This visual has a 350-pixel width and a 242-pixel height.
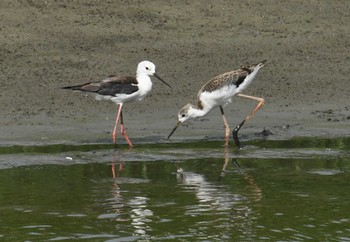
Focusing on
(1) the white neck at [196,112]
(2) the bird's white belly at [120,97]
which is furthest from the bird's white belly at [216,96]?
(2) the bird's white belly at [120,97]

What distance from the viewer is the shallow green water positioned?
9.43 metres

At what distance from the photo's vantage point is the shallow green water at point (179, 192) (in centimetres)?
943

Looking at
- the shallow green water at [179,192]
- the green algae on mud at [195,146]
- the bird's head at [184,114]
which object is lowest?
the shallow green water at [179,192]

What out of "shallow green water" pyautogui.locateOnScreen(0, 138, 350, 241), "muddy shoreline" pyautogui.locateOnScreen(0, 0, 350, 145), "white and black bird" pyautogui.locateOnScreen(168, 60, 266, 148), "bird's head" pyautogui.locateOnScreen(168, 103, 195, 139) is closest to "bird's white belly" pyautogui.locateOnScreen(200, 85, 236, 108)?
"white and black bird" pyautogui.locateOnScreen(168, 60, 266, 148)

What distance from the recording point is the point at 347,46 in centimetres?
1978

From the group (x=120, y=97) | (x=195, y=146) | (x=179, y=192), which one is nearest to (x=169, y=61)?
(x=120, y=97)

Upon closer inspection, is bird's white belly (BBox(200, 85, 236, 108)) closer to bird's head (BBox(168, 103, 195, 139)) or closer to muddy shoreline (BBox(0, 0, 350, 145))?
bird's head (BBox(168, 103, 195, 139))

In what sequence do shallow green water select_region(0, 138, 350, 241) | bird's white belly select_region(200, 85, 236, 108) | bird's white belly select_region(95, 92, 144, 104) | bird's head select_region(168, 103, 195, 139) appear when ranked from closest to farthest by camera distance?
1. shallow green water select_region(0, 138, 350, 241)
2. bird's head select_region(168, 103, 195, 139)
3. bird's white belly select_region(200, 85, 236, 108)
4. bird's white belly select_region(95, 92, 144, 104)

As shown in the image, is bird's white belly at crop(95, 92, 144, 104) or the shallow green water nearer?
the shallow green water

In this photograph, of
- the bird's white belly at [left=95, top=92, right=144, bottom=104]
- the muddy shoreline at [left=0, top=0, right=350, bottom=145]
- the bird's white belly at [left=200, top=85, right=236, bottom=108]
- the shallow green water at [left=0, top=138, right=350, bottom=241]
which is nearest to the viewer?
the shallow green water at [left=0, top=138, right=350, bottom=241]

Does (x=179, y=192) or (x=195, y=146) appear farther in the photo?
(x=195, y=146)

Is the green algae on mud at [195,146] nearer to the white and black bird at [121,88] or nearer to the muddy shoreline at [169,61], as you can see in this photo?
the muddy shoreline at [169,61]

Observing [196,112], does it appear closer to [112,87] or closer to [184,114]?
[184,114]

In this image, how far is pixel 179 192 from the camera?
1120cm
